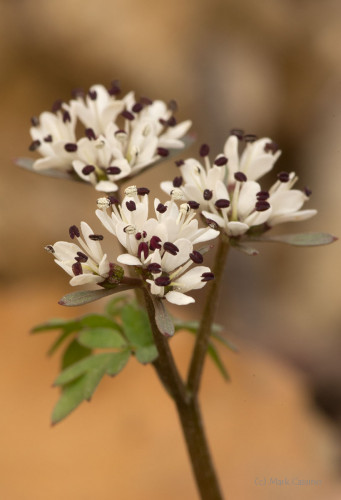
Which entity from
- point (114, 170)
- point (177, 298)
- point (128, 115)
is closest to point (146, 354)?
point (177, 298)

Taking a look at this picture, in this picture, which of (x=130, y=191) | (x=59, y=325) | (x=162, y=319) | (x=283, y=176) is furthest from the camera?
(x=59, y=325)

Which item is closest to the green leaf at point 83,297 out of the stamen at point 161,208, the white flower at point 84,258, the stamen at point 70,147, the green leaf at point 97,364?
the white flower at point 84,258

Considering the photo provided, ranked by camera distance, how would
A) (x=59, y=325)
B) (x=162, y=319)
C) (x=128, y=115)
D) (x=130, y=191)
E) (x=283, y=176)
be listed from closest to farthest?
(x=162, y=319)
(x=130, y=191)
(x=283, y=176)
(x=128, y=115)
(x=59, y=325)

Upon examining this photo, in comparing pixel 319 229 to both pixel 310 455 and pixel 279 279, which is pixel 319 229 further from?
pixel 310 455

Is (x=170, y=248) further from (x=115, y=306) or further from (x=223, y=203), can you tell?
(x=115, y=306)

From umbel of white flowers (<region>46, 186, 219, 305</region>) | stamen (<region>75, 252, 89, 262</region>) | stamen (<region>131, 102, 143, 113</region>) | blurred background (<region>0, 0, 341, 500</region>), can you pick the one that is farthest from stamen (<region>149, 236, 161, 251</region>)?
blurred background (<region>0, 0, 341, 500</region>)

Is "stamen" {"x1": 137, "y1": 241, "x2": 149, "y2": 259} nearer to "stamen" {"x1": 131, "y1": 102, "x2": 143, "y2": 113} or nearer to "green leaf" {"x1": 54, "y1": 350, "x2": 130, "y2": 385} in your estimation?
"green leaf" {"x1": 54, "y1": 350, "x2": 130, "y2": 385}
